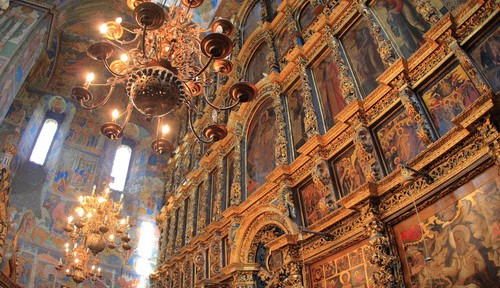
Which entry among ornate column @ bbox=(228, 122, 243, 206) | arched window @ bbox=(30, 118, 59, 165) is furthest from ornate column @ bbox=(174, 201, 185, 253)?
arched window @ bbox=(30, 118, 59, 165)

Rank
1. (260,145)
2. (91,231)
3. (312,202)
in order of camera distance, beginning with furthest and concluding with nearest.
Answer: (91,231)
(260,145)
(312,202)

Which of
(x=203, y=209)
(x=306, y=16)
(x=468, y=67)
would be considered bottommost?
(x=468, y=67)

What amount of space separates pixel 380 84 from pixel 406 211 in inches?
81.9

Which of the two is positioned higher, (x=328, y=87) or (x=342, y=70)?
(x=328, y=87)

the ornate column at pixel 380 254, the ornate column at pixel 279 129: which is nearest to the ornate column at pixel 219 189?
the ornate column at pixel 279 129

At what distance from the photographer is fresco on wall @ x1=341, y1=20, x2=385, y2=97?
18.7 ft

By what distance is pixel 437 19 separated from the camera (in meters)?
4.66

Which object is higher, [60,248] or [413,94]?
[60,248]

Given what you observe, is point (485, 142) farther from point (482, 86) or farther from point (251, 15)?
point (251, 15)

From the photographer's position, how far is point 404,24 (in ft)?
17.6

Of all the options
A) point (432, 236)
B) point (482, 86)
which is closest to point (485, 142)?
point (482, 86)

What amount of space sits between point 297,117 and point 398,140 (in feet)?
9.22

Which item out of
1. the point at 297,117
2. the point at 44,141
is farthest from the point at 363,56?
the point at 44,141

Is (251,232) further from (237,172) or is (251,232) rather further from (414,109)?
(414,109)
